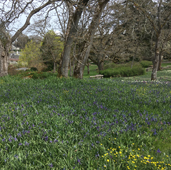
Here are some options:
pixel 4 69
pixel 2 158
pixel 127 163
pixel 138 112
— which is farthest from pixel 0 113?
pixel 4 69

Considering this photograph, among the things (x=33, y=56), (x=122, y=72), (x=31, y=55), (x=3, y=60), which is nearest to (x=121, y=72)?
(x=122, y=72)

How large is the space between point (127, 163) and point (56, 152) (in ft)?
4.03

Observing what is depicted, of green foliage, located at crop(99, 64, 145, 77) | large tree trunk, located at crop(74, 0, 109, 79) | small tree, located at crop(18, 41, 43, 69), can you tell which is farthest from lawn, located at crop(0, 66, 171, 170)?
small tree, located at crop(18, 41, 43, 69)

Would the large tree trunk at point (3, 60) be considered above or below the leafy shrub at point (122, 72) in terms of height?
above

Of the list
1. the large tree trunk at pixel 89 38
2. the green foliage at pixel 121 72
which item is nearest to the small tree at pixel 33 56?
the green foliage at pixel 121 72

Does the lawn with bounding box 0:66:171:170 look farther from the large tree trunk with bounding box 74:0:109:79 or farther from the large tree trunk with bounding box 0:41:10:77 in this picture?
the large tree trunk with bounding box 0:41:10:77

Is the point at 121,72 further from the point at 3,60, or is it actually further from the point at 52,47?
the point at 3,60

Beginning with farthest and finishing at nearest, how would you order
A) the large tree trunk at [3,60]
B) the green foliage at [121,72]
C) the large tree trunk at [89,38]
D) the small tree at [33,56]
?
the small tree at [33,56]
the green foliage at [121,72]
the large tree trunk at [3,60]
the large tree trunk at [89,38]

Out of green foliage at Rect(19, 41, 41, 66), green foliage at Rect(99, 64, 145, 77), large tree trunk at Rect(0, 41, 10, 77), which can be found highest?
green foliage at Rect(19, 41, 41, 66)

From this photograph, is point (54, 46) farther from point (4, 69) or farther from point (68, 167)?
point (68, 167)

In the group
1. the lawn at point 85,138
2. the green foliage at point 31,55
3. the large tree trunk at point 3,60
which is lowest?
the lawn at point 85,138

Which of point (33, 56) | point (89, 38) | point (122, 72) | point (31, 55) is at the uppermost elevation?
point (31, 55)

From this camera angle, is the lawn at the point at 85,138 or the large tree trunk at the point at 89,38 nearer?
the lawn at the point at 85,138

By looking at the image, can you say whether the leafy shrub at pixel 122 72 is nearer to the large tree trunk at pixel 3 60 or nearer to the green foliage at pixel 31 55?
the green foliage at pixel 31 55
